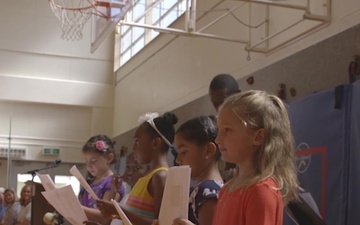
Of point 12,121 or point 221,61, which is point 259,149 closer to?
point 221,61

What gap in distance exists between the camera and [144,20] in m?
9.26

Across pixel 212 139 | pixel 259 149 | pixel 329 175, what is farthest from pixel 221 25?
pixel 259 149

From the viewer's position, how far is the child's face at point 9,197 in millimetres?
8391

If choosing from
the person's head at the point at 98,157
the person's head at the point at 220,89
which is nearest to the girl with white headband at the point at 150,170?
the person's head at the point at 220,89

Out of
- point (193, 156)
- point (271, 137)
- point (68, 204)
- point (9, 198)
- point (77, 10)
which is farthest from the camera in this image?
point (9, 198)

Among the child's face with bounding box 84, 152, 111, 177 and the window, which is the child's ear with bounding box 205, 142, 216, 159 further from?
the window

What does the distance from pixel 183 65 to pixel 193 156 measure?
205 inches

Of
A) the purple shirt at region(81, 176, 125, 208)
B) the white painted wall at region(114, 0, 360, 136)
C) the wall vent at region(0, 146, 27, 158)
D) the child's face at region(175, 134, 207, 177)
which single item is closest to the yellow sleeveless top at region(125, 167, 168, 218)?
the child's face at region(175, 134, 207, 177)

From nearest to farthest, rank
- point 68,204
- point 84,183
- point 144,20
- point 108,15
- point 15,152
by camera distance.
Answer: point 68,204 < point 84,183 < point 108,15 < point 144,20 < point 15,152

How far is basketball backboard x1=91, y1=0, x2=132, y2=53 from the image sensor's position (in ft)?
18.2

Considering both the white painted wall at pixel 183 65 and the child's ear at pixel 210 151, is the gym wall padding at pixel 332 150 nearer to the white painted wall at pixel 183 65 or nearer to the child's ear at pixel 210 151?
the white painted wall at pixel 183 65

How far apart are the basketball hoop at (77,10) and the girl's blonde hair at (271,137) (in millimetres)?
3919

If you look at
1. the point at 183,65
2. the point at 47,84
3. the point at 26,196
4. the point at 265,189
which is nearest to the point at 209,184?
the point at 265,189

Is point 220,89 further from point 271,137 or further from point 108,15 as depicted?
point 108,15
